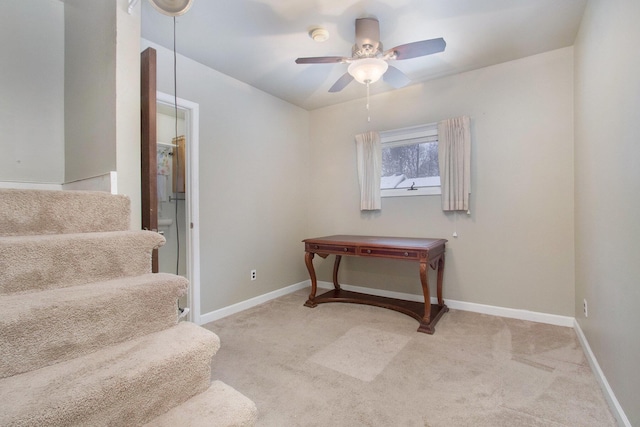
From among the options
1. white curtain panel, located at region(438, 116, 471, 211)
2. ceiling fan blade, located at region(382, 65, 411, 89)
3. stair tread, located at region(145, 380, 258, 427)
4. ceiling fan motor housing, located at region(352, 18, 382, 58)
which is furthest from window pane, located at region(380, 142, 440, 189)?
stair tread, located at region(145, 380, 258, 427)

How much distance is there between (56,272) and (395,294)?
3.08m

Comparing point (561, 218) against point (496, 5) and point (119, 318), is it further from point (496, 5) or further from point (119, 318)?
point (119, 318)

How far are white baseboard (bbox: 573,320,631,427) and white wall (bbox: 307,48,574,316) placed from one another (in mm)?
589

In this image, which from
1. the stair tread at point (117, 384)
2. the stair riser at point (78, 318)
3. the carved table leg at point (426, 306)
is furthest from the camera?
the carved table leg at point (426, 306)

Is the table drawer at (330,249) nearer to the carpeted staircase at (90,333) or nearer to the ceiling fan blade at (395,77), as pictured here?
the ceiling fan blade at (395,77)

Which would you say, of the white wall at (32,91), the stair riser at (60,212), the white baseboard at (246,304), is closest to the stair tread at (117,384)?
the stair riser at (60,212)

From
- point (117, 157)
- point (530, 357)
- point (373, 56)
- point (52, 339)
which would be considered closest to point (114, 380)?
point (52, 339)

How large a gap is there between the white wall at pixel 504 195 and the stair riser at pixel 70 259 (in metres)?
2.72

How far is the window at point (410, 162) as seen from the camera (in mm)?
3242

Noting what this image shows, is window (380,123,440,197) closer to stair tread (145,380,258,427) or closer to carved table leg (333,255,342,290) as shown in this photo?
carved table leg (333,255,342,290)

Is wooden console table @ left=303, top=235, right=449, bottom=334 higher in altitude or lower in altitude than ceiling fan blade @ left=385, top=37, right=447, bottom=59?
lower

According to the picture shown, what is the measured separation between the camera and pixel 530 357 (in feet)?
6.84

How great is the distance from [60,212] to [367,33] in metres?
2.14

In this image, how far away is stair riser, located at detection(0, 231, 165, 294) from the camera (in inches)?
41.3
